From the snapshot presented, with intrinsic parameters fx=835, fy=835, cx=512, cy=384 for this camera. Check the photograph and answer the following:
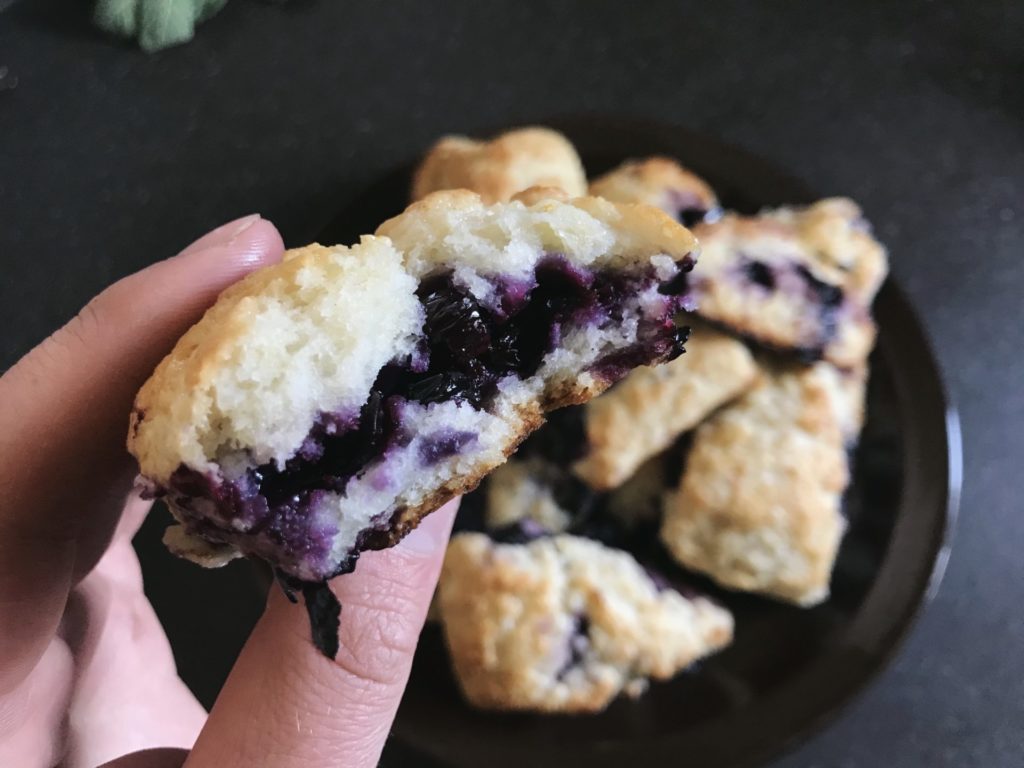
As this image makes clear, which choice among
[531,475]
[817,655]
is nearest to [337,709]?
[531,475]

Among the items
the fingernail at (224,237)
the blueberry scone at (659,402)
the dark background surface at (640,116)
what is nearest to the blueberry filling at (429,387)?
the fingernail at (224,237)

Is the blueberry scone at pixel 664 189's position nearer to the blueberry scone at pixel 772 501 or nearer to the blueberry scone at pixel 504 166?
the blueberry scone at pixel 504 166

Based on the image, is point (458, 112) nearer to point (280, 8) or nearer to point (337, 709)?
point (280, 8)

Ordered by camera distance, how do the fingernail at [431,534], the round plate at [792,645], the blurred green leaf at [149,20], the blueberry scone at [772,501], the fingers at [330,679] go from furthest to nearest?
1. the blurred green leaf at [149,20]
2. the blueberry scone at [772,501]
3. the round plate at [792,645]
4. the fingernail at [431,534]
5. the fingers at [330,679]

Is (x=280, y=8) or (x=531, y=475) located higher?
(x=280, y=8)

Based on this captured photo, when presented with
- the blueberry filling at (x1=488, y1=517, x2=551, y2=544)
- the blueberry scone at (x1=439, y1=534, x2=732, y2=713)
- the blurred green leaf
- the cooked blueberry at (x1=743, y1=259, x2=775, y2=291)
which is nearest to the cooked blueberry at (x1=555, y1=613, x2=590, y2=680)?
the blueberry scone at (x1=439, y1=534, x2=732, y2=713)

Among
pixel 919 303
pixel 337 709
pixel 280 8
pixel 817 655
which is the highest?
pixel 280 8
